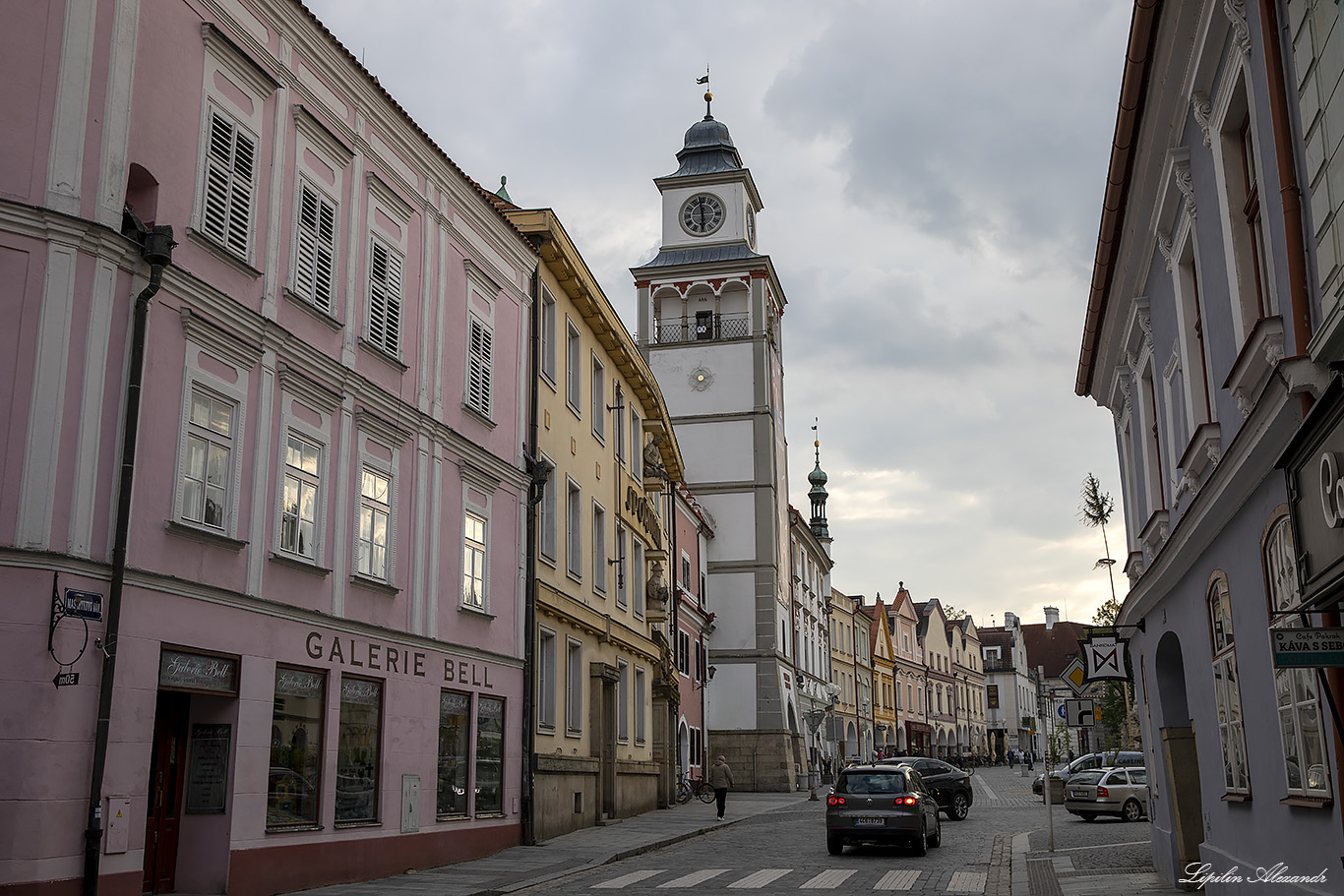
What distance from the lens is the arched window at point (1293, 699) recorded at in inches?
333

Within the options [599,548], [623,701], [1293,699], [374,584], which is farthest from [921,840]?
[1293,699]

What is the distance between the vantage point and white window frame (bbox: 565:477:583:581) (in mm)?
26406

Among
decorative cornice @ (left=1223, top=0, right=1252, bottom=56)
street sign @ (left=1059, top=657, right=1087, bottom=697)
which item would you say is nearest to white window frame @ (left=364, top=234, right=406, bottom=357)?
street sign @ (left=1059, top=657, right=1087, bottom=697)

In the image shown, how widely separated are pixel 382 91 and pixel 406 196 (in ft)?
5.49

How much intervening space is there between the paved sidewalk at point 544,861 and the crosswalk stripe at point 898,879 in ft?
14.7

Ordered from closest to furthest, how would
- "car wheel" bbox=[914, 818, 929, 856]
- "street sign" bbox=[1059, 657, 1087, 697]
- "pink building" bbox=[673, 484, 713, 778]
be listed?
"street sign" bbox=[1059, 657, 1087, 697] → "car wheel" bbox=[914, 818, 929, 856] → "pink building" bbox=[673, 484, 713, 778]

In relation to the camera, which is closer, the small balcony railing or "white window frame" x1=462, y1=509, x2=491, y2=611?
"white window frame" x1=462, y1=509, x2=491, y2=611

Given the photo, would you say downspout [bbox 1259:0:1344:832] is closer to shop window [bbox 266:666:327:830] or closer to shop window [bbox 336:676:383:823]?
shop window [bbox 266:666:327:830]

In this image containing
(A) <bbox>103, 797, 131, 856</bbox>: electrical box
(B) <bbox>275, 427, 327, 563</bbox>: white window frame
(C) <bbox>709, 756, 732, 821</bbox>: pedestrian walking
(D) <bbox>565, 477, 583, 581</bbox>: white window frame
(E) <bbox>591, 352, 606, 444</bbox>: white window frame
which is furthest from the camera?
(C) <bbox>709, 756, 732, 821</bbox>: pedestrian walking

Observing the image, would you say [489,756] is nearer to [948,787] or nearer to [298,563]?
[298,563]

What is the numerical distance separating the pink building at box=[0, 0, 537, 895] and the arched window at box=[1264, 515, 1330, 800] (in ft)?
33.9

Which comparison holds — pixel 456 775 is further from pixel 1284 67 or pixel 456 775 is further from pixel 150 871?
pixel 1284 67

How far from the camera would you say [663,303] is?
190 ft

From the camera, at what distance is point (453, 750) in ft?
64.8
